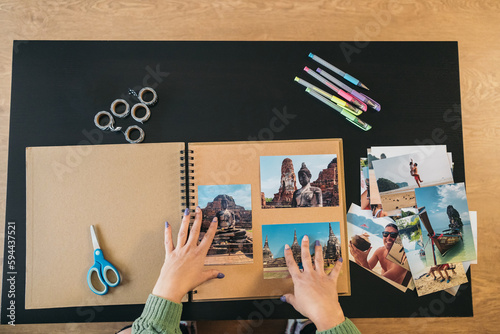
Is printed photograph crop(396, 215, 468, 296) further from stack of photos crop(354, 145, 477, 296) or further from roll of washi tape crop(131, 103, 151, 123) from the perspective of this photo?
roll of washi tape crop(131, 103, 151, 123)

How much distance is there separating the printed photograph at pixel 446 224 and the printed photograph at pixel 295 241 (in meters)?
0.26

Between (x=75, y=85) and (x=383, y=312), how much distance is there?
3.68 ft

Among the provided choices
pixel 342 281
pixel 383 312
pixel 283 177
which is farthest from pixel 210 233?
pixel 383 312

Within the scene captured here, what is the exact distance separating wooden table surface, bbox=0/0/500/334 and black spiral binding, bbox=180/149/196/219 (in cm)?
38

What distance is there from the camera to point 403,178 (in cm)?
92

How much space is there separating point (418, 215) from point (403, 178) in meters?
0.12

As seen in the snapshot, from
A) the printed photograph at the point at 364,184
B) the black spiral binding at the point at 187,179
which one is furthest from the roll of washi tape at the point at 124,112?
the printed photograph at the point at 364,184

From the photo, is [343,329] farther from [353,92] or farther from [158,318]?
[353,92]

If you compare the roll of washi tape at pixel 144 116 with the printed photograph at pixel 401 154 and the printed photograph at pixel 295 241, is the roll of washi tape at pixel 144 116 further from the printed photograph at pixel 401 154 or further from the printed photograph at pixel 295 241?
the printed photograph at pixel 401 154

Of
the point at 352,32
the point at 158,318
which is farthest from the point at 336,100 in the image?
the point at 158,318

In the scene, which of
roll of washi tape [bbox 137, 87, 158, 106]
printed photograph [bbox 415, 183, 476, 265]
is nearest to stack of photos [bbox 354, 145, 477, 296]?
printed photograph [bbox 415, 183, 476, 265]

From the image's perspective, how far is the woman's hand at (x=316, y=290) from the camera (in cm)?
79

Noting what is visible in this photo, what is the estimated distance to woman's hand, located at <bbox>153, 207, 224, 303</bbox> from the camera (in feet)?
2.61

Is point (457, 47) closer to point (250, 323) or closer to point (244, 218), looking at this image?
point (244, 218)
